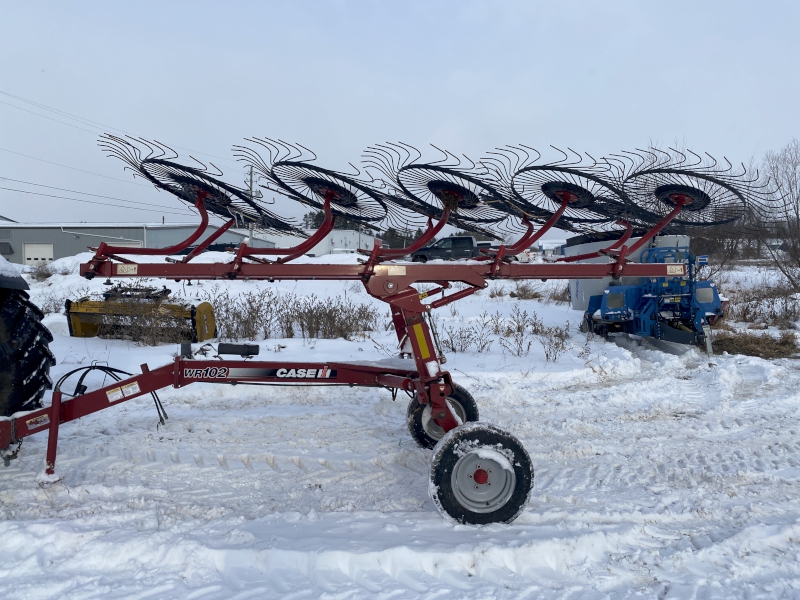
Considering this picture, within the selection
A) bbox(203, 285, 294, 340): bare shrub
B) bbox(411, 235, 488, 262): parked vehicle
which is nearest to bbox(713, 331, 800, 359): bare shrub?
bbox(203, 285, 294, 340): bare shrub

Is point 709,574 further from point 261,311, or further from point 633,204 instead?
point 261,311

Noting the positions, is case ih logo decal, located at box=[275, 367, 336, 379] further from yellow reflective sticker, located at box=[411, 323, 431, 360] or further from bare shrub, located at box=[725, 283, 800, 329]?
bare shrub, located at box=[725, 283, 800, 329]

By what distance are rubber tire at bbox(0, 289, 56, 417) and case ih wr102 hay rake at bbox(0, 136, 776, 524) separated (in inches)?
16.1

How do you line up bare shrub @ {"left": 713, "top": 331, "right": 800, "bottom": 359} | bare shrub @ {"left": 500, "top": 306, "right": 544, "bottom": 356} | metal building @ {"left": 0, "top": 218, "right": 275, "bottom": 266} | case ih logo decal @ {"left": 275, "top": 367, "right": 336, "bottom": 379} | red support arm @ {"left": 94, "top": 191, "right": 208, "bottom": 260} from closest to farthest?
red support arm @ {"left": 94, "top": 191, "right": 208, "bottom": 260} < case ih logo decal @ {"left": 275, "top": 367, "right": 336, "bottom": 379} < bare shrub @ {"left": 500, "top": 306, "right": 544, "bottom": 356} < bare shrub @ {"left": 713, "top": 331, "right": 800, "bottom": 359} < metal building @ {"left": 0, "top": 218, "right": 275, "bottom": 266}

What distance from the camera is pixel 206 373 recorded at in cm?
392

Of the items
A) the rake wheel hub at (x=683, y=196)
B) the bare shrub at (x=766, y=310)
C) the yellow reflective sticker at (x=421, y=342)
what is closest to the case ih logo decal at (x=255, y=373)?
the yellow reflective sticker at (x=421, y=342)

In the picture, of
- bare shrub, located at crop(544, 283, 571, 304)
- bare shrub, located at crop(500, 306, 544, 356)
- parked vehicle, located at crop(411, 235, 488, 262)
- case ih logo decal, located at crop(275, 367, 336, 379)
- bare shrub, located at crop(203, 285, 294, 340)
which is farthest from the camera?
bare shrub, located at crop(544, 283, 571, 304)

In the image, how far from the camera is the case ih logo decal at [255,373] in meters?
3.90

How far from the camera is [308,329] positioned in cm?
995

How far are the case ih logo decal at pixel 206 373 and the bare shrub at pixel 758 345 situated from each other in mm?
8801

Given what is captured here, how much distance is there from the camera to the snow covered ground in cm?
271

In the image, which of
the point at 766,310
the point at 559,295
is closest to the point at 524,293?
the point at 559,295

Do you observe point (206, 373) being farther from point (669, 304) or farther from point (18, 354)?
point (669, 304)

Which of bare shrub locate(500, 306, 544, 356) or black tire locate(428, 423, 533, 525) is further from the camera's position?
bare shrub locate(500, 306, 544, 356)
